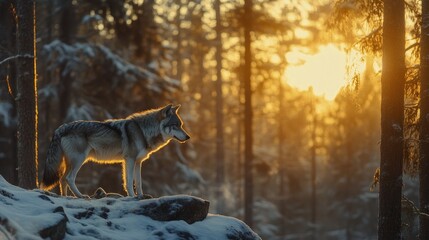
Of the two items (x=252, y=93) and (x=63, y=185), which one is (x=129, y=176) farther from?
(x=252, y=93)

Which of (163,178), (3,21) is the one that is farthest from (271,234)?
(3,21)

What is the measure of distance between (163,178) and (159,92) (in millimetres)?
4239

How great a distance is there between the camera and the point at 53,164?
11203 millimetres

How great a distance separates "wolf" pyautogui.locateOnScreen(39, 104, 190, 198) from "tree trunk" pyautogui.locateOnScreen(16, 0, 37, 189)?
223 centimetres

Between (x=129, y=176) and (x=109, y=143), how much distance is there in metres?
0.77

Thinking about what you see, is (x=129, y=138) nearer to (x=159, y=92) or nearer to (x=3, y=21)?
(x=3, y=21)

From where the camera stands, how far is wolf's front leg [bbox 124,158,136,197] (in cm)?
1128

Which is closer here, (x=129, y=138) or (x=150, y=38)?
(x=129, y=138)

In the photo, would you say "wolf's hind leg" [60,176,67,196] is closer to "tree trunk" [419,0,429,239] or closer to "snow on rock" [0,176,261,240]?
→ "snow on rock" [0,176,261,240]

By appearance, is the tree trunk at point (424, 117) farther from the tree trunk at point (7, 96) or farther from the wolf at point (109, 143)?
the tree trunk at point (7, 96)

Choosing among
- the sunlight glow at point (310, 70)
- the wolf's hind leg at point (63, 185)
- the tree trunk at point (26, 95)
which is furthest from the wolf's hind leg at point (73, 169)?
the sunlight glow at point (310, 70)

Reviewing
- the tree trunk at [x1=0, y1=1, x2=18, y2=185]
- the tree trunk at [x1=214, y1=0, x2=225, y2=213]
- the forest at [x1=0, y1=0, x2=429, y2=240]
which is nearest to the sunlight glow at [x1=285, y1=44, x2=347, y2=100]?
the forest at [x1=0, y1=0, x2=429, y2=240]

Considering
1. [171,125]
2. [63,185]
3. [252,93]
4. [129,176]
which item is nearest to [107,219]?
[129,176]

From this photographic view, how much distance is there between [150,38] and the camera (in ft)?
84.8
